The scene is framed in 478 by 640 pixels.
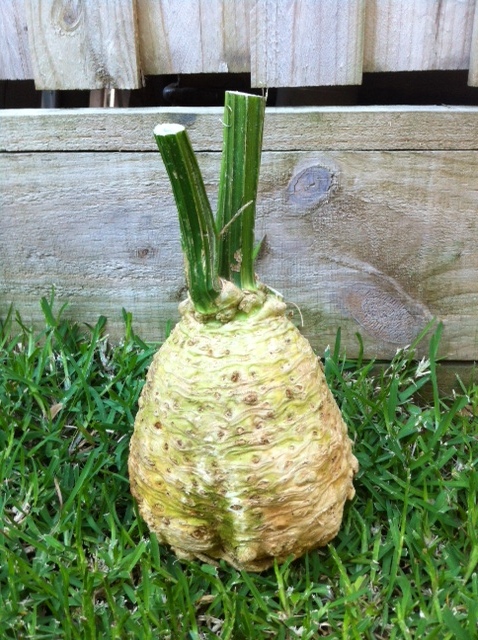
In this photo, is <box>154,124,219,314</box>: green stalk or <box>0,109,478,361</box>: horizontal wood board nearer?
<box>154,124,219,314</box>: green stalk

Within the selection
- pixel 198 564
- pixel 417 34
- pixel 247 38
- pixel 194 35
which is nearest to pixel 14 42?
pixel 194 35

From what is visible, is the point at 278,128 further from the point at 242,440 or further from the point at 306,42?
the point at 242,440

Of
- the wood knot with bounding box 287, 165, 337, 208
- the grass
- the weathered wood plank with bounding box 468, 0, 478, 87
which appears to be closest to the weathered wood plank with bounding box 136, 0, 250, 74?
the wood knot with bounding box 287, 165, 337, 208

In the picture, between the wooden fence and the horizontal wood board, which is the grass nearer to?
the horizontal wood board

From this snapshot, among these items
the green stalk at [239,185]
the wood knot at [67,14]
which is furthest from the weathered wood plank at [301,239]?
the green stalk at [239,185]

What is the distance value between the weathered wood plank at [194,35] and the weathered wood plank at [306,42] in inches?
1.8

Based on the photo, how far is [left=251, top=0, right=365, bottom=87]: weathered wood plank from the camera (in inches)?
54.5

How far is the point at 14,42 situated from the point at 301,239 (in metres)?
0.80

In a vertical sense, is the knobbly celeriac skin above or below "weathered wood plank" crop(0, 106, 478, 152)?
below

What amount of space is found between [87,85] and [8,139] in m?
0.23

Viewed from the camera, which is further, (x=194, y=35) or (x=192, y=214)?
(x=194, y=35)

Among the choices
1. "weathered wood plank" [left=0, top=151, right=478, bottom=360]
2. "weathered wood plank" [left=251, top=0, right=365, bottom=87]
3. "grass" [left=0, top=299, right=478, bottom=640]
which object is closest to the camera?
"grass" [left=0, top=299, right=478, bottom=640]

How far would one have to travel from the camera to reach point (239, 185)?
3.46 ft

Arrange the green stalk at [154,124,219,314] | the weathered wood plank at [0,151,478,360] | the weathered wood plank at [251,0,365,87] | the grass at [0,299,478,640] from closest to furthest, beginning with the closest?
1. the green stalk at [154,124,219,314]
2. the grass at [0,299,478,640]
3. the weathered wood plank at [251,0,365,87]
4. the weathered wood plank at [0,151,478,360]
